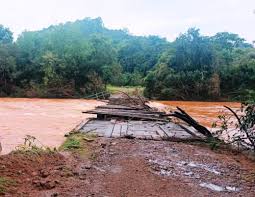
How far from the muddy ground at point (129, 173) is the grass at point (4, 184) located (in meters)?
0.04

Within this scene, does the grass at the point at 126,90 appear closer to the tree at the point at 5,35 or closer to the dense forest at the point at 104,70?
the dense forest at the point at 104,70

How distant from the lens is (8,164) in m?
5.80

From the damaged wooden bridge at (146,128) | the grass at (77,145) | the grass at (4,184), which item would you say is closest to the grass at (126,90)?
the damaged wooden bridge at (146,128)

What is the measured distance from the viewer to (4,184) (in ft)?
16.3

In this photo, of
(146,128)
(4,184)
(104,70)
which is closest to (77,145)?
(4,184)

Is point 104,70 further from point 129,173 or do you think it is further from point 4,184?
point 4,184

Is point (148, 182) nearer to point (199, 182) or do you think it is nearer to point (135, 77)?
point (199, 182)

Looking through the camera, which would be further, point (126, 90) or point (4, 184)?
point (126, 90)

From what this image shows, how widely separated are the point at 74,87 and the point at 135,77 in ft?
32.1

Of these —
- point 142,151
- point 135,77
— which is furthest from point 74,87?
point 142,151

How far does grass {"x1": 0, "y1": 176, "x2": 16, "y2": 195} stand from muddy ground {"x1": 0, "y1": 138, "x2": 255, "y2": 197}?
4cm

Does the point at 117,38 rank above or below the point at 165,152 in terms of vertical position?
above

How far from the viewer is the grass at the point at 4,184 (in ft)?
15.7

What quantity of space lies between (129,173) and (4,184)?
1.91 metres
